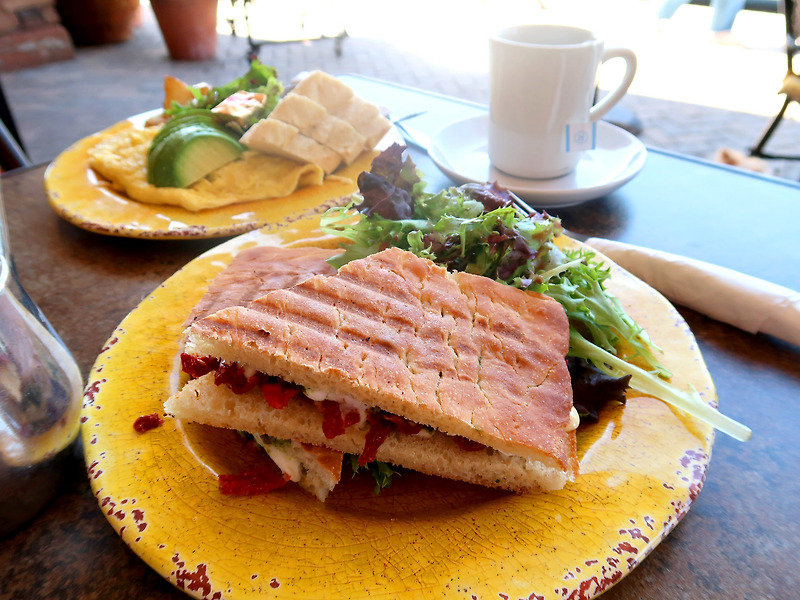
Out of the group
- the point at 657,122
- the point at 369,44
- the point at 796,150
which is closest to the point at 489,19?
the point at 369,44

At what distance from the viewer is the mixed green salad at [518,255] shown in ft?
5.21

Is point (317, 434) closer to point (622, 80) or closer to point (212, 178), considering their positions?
point (212, 178)

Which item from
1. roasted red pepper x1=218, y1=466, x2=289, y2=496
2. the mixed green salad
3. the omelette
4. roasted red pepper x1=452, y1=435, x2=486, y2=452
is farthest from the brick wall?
roasted red pepper x1=452, y1=435, x2=486, y2=452

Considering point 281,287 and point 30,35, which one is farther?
point 30,35

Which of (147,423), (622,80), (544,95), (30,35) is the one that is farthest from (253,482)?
(30,35)

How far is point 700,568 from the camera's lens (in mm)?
1276

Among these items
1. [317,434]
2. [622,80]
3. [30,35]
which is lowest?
[30,35]

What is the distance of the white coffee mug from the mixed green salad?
55 centimetres

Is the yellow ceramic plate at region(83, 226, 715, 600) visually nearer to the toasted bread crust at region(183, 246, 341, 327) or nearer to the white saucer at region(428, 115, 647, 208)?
the toasted bread crust at region(183, 246, 341, 327)

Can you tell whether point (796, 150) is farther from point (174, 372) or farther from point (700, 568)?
point (174, 372)

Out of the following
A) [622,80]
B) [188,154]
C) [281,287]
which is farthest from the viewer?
[188,154]

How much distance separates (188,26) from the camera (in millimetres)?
8984

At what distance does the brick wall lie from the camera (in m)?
8.70

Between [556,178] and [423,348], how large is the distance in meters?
1.63
